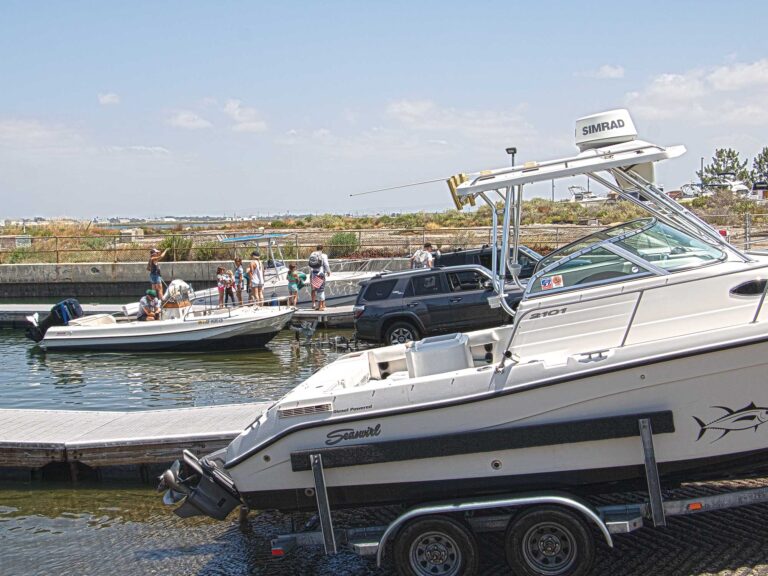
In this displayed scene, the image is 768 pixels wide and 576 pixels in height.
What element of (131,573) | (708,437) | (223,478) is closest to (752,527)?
(708,437)

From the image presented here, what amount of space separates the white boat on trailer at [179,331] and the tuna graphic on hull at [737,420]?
14735mm

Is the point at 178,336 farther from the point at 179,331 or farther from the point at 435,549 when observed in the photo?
the point at 435,549

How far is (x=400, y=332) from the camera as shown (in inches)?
685

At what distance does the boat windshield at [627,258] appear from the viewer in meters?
6.45

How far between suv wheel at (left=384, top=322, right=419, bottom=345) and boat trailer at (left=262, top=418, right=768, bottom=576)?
1117 cm

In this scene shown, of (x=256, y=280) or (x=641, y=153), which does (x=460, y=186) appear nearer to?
(x=641, y=153)

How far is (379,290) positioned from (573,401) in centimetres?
1190

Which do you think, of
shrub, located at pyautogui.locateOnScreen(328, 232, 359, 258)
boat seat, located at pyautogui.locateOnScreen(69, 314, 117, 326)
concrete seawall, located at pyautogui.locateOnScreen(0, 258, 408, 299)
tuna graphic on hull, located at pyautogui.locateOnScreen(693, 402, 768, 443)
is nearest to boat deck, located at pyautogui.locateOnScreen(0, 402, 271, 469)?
tuna graphic on hull, located at pyautogui.locateOnScreen(693, 402, 768, 443)

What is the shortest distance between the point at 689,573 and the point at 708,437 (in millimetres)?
1105

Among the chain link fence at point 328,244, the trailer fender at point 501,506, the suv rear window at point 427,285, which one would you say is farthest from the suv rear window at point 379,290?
the chain link fence at point 328,244

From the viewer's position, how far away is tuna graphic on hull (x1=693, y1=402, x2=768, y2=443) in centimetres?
574

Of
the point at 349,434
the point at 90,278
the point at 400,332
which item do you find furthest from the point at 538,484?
the point at 90,278

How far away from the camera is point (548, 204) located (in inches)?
2382

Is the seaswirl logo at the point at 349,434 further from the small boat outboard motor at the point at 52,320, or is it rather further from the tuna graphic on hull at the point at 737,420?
the small boat outboard motor at the point at 52,320
